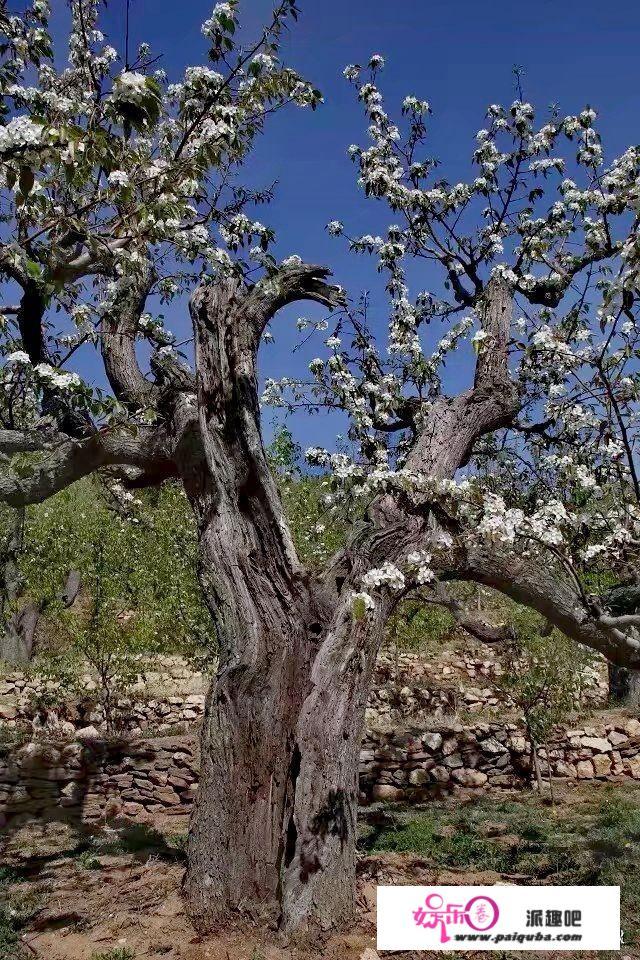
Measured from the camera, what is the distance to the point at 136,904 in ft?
16.9

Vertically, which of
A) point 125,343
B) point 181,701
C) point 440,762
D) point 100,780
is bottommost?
point 100,780

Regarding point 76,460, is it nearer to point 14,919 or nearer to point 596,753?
point 14,919

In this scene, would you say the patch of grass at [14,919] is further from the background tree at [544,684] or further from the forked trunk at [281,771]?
the background tree at [544,684]

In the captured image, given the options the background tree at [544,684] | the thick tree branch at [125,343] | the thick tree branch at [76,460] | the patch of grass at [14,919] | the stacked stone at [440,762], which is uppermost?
the thick tree branch at [125,343]

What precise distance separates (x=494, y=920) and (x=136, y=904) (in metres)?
2.52

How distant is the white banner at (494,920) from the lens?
4.66 metres

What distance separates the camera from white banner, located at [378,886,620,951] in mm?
4660

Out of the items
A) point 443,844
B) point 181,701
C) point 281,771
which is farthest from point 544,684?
point 181,701

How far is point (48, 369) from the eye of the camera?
16.3 feet

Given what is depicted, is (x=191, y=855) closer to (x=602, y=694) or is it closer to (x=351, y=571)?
(x=351, y=571)

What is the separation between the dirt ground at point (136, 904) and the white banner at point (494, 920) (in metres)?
0.08

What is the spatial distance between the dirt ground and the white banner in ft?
0.26

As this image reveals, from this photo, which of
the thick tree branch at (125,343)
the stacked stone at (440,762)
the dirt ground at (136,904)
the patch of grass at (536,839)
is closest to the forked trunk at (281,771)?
the dirt ground at (136,904)

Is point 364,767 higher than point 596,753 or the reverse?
the reverse
